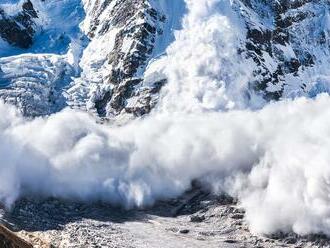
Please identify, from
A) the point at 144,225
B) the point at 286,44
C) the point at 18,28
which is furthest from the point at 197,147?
the point at 18,28

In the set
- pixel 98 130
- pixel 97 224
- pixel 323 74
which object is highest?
pixel 323 74

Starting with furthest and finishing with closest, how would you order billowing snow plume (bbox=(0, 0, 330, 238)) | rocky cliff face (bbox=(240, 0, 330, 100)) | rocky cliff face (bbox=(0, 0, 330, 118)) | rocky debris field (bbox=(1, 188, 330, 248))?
rocky cliff face (bbox=(240, 0, 330, 100))
rocky cliff face (bbox=(0, 0, 330, 118))
billowing snow plume (bbox=(0, 0, 330, 238))
rocky debris field (bbox=(1, 188, 330, 248))

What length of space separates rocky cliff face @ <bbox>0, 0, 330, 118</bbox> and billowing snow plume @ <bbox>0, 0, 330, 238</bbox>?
340 cm

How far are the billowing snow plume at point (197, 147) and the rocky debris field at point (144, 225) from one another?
2685mm

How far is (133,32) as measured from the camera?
174 metres

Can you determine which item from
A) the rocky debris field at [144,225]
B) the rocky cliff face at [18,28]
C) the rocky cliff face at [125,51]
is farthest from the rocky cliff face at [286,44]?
the rocky cliff face at [18,28]

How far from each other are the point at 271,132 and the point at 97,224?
146 feet

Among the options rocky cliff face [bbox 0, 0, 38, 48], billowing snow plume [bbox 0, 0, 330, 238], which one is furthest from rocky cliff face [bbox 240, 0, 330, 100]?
rocky cliff face [bbox 0, 0, 38, 48]

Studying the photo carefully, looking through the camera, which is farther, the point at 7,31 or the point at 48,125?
the point at 7,31

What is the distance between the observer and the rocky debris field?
119 m

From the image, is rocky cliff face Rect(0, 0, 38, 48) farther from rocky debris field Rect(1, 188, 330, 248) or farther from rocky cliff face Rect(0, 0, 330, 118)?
rocky debris field Rect(1, 188, 330, 248)

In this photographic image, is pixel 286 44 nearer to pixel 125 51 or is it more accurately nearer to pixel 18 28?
pixel 125 51

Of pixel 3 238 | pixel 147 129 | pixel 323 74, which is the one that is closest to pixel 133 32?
pixel 147 129

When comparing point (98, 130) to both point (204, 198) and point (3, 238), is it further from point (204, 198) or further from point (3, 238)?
point (3, 238)
